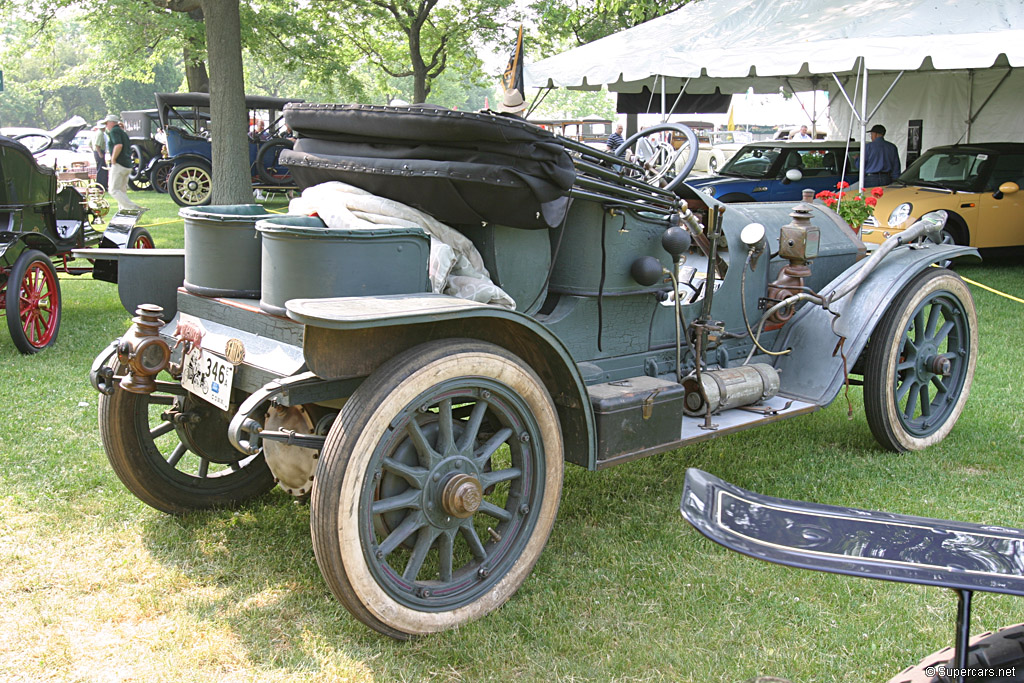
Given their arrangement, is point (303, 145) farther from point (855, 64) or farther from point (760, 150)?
point (760, 150)

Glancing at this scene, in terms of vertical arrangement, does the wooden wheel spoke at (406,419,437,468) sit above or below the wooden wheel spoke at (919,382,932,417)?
above

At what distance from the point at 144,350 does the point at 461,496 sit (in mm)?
1202

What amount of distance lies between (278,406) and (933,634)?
2.35 meters

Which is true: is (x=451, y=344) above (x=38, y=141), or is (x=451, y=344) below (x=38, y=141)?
below

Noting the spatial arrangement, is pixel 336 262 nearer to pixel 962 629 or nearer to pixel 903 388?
pixel 962 629

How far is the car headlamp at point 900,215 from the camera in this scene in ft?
34.2

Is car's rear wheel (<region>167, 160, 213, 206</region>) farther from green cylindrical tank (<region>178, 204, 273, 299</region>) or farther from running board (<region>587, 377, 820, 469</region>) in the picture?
running board (<region>587, 377, 820, 469</region>)

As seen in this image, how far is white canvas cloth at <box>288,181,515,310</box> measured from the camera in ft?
10.6

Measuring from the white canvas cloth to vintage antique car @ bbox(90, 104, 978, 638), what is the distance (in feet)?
0.04

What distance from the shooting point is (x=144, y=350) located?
309cm

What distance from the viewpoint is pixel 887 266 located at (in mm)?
4645

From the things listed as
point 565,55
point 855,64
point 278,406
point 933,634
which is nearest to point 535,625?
point 278,406

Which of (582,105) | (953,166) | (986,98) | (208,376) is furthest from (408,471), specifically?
(582,105)

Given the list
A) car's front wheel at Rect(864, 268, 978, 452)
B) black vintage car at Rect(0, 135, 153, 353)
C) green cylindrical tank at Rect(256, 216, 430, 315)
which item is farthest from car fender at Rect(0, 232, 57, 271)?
car's front wheel at Rect(864, 268, 978, 452)
